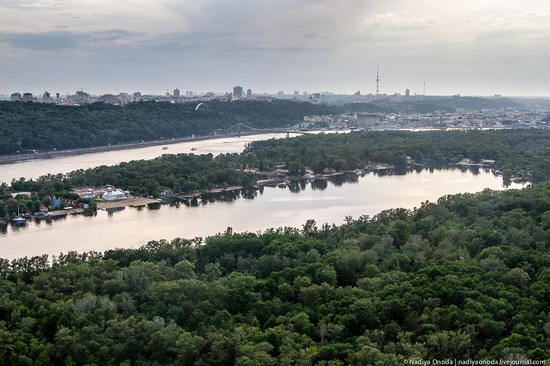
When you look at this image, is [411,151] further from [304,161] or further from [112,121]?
[112,121]

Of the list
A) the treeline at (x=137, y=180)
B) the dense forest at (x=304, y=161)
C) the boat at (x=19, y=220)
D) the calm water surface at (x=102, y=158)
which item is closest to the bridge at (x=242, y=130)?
the calm water surface at (x=102, y=158)

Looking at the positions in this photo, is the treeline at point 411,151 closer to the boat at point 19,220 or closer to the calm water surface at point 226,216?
the calm water surface at point 226,216

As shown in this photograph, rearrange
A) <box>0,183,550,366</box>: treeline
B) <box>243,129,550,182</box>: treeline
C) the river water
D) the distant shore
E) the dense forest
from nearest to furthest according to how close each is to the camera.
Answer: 1. <box>0,183,550,366</box>: treeline
2. the river water
3. the dense forest
4. <box>243,129,550,182</box>: treeline
5. the distant shore

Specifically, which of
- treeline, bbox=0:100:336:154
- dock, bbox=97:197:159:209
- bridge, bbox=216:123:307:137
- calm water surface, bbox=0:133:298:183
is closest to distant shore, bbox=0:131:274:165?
calm water surface, bbox=0:133:298:183

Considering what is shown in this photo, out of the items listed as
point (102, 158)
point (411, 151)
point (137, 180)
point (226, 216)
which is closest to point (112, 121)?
point (102, 158)

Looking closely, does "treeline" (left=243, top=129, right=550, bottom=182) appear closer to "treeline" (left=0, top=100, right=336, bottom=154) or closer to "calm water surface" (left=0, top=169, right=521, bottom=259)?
"calm water surface" (left=0, top=169, right=521, bottom=259)

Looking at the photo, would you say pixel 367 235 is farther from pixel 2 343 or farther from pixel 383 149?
pixel 383 149
